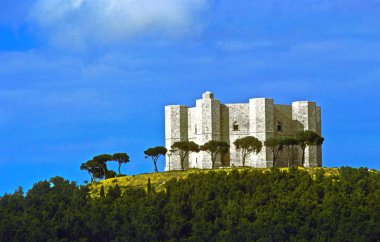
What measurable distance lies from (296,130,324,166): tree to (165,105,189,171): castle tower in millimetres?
11793

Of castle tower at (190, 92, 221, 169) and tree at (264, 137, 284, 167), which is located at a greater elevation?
castle tower at (190, 92, 221, 169)

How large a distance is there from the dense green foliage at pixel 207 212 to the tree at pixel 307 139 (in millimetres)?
17223

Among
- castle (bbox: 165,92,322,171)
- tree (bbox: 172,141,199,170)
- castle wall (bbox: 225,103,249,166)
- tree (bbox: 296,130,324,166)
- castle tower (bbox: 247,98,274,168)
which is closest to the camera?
tree (bbox: 296,130,324,166)

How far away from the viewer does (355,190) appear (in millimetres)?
58031

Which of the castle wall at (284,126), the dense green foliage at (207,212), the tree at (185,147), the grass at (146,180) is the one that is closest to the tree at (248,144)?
the castle wall at (284,126)

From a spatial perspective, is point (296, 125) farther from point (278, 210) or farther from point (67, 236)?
point (67, 236)

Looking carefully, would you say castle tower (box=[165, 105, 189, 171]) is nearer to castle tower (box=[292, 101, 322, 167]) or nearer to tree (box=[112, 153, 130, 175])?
tree (box=[112, 153, 130, 175])

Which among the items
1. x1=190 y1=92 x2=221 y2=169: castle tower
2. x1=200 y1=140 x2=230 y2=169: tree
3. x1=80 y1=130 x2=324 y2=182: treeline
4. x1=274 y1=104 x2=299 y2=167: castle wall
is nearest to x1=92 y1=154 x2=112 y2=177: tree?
x1=80 y1=130 x2=324 y2=182: treeline

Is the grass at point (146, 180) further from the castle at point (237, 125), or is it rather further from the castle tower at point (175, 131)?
the castle tower at point (175, 131)

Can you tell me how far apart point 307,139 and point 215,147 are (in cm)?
883

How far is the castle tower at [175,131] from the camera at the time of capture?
82.8 m

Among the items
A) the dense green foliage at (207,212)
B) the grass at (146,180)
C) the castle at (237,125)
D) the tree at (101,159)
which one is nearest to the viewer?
the dense green foliage at (207,212)

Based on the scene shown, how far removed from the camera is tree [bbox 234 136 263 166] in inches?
3086

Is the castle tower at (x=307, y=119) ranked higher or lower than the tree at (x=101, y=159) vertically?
higher
